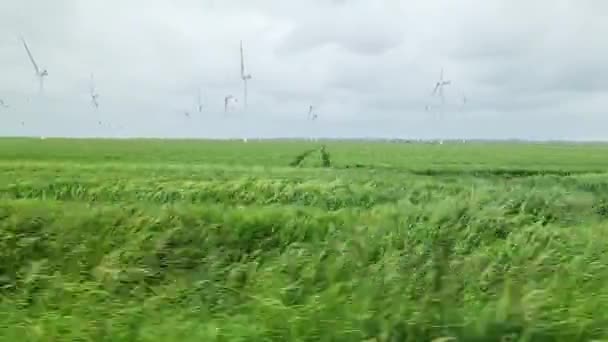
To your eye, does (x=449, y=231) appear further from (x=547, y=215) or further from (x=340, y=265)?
(x=547, y=215)

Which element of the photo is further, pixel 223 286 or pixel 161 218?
pixel 161 218

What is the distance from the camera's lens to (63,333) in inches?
191

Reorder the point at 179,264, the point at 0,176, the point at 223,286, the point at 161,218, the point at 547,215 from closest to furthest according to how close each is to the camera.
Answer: the point at 223,286 → the point at 179,264 → the point at 161,218 → the point at 547,215 → the point at 0,176

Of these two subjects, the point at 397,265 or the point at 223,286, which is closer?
the point at 223,286

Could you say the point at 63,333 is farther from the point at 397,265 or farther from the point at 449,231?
the point at 449,231

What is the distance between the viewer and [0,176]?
79.2 feet

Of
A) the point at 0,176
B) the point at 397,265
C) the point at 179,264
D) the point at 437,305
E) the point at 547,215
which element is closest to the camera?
the point at 437,305

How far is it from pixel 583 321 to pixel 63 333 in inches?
167

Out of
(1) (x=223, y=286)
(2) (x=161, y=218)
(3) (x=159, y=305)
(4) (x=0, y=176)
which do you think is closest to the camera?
(3) (x=159, y=305)

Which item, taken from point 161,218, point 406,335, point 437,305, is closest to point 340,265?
point 437,305

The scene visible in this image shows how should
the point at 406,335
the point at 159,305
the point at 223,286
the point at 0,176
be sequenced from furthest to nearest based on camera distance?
the point at 0,176 → the point at 223,286 → the point at 159,305 → the point at 406,335

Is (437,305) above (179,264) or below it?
above

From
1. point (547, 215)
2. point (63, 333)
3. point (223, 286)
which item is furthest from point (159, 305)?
point (547, 215)

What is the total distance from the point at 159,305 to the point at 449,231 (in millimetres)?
5870
